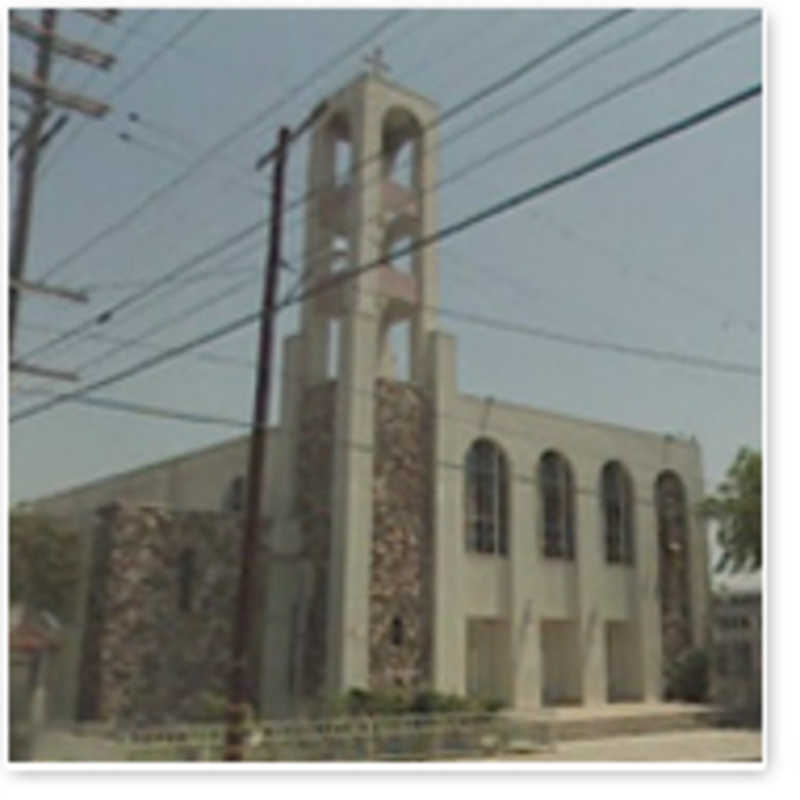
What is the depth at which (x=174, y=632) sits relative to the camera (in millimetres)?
14289

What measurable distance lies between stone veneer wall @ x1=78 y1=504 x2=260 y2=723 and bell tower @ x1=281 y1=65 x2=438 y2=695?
1.24 m

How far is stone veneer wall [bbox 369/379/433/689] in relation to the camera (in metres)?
14.9

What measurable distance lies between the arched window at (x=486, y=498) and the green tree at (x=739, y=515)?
365 cm

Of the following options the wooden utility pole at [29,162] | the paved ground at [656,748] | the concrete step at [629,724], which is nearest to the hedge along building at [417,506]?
the concrete step at [629,724]

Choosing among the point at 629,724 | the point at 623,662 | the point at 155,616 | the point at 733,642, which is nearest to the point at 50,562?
Answer: the point at 155,616

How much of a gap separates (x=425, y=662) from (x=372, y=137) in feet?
25.5

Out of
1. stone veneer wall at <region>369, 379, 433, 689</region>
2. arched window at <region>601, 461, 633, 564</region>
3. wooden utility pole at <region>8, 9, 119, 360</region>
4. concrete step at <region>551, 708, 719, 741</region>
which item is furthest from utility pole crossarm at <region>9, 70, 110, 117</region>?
arched window at <region>601, 461, 633, 564</region>

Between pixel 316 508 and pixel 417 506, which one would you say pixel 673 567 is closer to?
pixel 417 506

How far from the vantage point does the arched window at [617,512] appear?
18.5 m

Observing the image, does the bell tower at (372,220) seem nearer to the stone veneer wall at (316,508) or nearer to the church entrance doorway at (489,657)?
the stone veneer wall at (316,508)

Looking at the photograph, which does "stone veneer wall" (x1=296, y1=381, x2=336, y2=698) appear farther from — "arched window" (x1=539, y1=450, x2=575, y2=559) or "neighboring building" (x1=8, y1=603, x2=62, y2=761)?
"arched window" (x1=539, y1=450, x2=575, y2=559)

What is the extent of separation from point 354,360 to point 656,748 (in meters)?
6.60

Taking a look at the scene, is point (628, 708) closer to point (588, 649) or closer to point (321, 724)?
point (588, 649)
